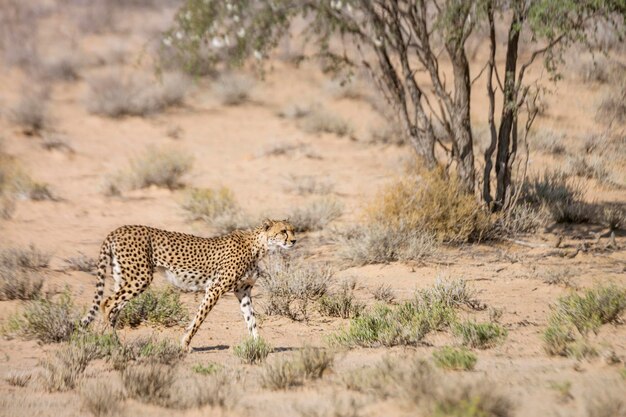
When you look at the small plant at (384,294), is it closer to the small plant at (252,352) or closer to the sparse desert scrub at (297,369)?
the small plant at (252,352)

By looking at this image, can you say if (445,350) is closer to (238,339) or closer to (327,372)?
(327,372)

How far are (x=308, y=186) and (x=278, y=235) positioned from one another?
7.43m

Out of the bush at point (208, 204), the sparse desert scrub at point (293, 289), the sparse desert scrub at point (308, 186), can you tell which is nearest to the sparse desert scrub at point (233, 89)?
the sparse desert scrub at point (308, 186)

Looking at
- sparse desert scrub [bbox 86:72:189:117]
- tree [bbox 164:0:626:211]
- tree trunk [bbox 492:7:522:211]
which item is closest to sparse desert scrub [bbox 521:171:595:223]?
tree trunk [bbox 492:7:522:211]

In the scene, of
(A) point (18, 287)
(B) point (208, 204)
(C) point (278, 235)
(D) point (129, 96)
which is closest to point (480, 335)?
(C) point (278, 235)

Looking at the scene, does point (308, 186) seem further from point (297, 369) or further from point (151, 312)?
point (297, 369)

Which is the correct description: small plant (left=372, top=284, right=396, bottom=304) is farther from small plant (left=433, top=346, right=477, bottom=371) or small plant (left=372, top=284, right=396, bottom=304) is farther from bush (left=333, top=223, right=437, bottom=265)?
small plant (left=433, top=346, right=477, bottom=371)

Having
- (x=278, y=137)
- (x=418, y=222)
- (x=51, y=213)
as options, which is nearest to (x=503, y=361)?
(x=418, y=222)

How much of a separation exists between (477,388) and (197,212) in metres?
8.98

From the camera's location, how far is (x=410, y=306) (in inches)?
315

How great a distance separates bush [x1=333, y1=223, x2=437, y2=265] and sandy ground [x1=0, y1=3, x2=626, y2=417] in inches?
5.6

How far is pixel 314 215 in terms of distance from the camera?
12867 millimetres

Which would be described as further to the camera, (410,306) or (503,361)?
(410,306)

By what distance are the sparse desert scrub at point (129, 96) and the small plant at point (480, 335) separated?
13.8 metres
